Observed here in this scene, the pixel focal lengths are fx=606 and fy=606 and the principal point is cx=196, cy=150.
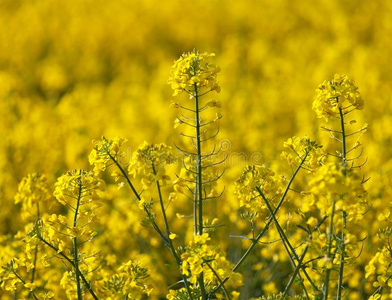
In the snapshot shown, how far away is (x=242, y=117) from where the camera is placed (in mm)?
7406

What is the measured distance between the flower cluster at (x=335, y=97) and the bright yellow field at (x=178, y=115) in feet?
0.66

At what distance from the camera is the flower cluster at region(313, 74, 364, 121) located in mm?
2613

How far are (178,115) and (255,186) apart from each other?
18.7ft

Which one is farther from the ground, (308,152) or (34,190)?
(34,190)

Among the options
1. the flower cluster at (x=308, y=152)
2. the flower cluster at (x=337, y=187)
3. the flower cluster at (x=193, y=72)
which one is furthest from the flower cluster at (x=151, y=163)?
the flower cluster at (x=337, y=187)

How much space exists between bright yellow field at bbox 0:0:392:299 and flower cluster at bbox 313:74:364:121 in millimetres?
201

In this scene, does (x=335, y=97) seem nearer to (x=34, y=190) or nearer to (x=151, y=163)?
(x=151, y=163)

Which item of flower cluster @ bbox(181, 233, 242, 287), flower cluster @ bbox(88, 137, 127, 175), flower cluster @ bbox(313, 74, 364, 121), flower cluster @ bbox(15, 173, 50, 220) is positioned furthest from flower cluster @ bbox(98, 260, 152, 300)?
flower cluster @ bbox(313, 74, 364, 121)

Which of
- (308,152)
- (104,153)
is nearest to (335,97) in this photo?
(308,152)

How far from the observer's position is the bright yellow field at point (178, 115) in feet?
11.6

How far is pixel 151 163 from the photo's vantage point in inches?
101

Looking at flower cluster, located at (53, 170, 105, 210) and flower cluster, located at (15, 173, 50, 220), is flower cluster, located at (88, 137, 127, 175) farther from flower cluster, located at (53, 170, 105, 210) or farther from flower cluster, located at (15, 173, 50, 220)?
flower cluster, located at (15, 173, 50, 220)

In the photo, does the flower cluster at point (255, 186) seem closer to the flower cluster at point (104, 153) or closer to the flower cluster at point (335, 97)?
the flower cluster at point (335, 97)

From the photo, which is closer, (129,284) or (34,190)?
(129,284)
